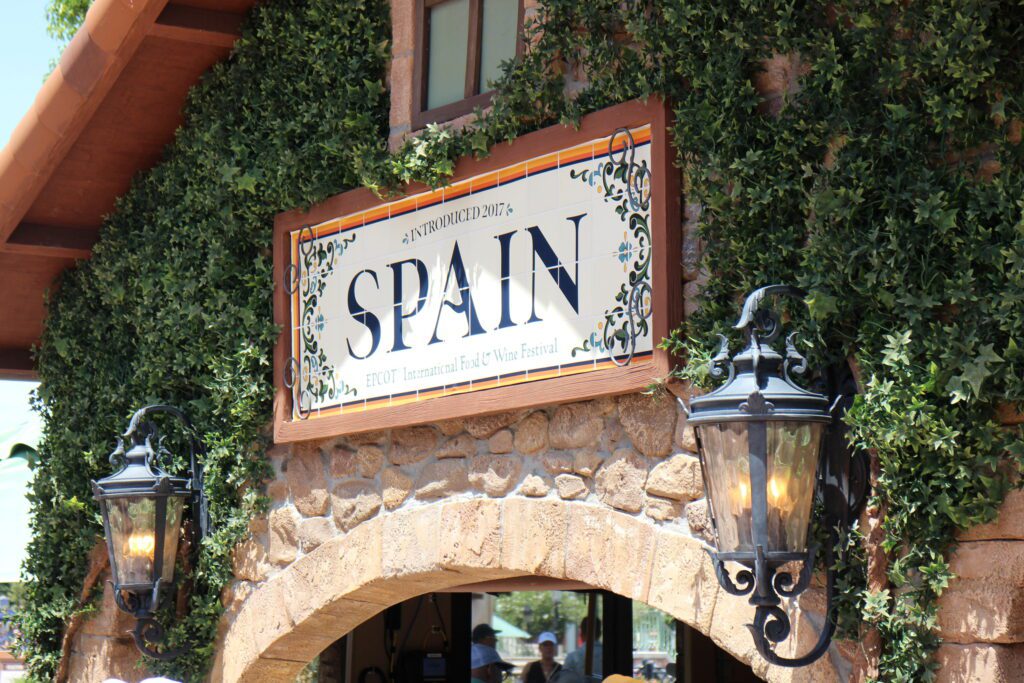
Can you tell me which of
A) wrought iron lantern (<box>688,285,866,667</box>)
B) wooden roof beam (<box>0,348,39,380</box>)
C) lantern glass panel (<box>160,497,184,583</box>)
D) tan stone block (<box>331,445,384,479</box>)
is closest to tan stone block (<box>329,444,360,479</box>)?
tan stone block (<box>331,445,384,479</box>)

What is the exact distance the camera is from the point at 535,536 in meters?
4.43

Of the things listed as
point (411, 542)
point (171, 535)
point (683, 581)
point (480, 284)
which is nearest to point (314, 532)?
point (411, 542)

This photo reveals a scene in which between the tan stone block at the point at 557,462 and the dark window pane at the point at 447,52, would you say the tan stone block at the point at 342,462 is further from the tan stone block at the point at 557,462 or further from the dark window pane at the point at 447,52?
the dark window pane at the point at 447,52

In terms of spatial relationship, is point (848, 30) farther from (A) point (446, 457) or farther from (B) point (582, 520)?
(A) point (446, 457)

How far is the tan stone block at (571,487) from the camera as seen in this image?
433 cm

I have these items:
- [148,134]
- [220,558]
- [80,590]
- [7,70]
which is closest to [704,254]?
[220,558]

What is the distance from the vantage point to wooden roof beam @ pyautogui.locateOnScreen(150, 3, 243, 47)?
5535 millimetres

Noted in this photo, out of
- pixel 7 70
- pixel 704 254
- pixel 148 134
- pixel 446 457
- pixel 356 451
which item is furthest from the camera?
pixel 7 70

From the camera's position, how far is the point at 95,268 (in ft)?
20.6

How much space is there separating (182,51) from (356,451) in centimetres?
198

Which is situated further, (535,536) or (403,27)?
(403,27)

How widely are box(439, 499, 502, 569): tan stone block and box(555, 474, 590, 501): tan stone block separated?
10.7 inches

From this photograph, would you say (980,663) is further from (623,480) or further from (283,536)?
(283,536)

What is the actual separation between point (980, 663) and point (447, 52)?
3.00 metres
